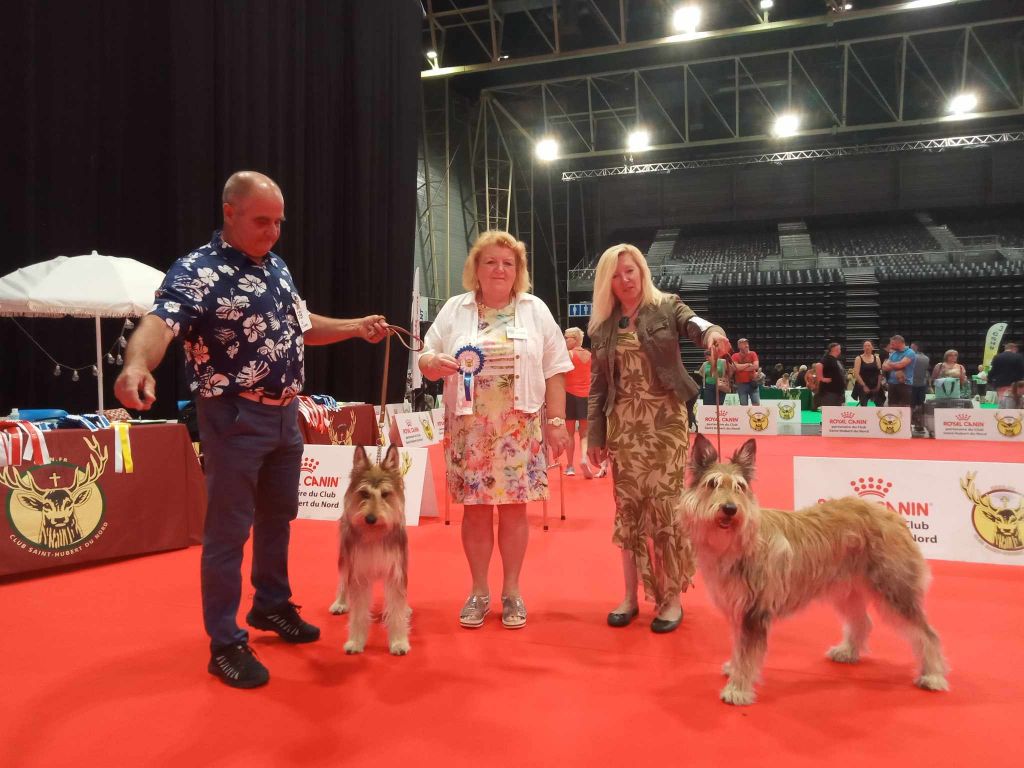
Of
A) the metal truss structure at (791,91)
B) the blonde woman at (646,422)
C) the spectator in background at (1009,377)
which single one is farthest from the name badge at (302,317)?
the metal truss structure at (791,91)

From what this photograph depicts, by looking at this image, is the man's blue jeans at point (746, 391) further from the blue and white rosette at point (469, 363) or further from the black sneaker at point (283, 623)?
the black sneaker at point (283, 623)

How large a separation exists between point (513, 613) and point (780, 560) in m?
1.27

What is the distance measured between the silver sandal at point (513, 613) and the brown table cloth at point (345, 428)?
10.2 feet

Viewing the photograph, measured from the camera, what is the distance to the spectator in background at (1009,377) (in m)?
11.2

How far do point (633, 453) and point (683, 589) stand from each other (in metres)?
0.67

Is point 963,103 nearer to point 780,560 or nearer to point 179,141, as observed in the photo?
point 179,141

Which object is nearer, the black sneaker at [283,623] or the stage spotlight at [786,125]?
the black sneaker at [283,623]

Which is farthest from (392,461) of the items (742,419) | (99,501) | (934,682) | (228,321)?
(742,419)

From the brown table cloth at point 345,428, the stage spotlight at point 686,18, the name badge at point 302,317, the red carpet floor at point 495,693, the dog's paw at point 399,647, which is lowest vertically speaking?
the red carpet floor at point 495,693

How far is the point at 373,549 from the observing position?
2.78 metres

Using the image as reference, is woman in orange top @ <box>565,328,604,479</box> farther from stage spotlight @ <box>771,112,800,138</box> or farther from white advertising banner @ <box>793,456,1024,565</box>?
stage spotlight @ <box>771,112,800,138</box>

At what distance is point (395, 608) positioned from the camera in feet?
9.34

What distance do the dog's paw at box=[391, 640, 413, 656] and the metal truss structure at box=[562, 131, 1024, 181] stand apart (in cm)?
1825

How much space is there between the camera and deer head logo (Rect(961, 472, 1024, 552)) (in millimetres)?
3922
